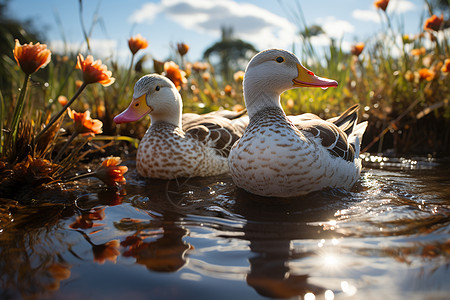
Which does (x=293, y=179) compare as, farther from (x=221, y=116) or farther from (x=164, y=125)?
(x=221, y=116)

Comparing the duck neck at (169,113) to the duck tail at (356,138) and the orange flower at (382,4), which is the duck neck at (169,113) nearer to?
the duck tail at (356,138)

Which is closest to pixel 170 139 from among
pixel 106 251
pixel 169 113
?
pixel 169 113

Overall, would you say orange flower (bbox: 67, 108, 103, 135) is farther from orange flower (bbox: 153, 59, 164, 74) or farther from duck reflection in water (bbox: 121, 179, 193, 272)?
orange flower (bbox: 153, 59, 164, 74)

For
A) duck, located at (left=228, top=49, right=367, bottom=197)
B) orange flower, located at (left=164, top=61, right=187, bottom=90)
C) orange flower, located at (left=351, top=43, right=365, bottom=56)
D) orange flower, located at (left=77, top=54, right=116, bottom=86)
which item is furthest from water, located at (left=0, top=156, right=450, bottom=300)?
orange flower, located at (left=351, top=43, right=365, bottom=56)

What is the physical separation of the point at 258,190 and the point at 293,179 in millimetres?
279

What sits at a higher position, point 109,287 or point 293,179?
point 293,179

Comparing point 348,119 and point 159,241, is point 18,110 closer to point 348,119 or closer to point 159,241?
point 159,241

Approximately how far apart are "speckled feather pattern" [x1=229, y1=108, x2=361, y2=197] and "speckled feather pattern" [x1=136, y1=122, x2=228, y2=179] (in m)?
0.87

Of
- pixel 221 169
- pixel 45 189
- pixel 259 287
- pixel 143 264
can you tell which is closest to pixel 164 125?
pixel 221 169

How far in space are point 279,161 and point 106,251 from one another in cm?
125

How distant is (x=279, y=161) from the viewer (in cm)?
255

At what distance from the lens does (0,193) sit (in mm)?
2725

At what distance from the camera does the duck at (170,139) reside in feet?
11.8

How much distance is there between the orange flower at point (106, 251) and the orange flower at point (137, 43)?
8.48 ft
